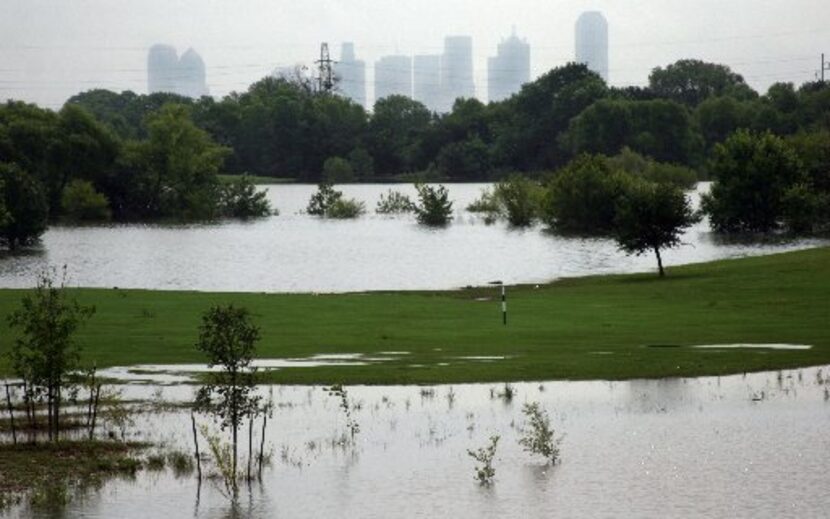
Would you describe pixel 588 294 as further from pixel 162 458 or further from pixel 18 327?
pixel 162 458

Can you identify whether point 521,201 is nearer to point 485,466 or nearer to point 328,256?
point 328,256

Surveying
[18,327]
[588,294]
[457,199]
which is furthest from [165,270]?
[457,199]

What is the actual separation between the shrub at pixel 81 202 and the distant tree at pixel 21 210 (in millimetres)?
34480

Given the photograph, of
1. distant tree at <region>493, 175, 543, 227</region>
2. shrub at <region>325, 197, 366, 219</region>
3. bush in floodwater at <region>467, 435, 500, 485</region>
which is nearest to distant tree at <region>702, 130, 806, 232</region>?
distant tree at <region>493, 175, 543, 227</region>

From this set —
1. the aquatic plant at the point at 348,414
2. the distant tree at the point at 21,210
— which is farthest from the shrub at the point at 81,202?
the aquatic plant at the point at 348,414

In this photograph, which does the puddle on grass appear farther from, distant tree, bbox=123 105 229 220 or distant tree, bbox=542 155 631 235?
distant tree, bbox=123 105 229 220

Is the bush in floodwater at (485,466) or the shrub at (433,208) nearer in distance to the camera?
the bush in floodwater at (485,466)

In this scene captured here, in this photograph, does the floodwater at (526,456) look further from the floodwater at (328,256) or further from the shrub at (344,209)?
the shrub at (344,209)

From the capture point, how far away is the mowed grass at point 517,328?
36219 millimetres

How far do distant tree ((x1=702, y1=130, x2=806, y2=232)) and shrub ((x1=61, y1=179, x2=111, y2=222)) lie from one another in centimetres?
6552

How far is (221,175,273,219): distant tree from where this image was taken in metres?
166

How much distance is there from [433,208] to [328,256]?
46311mm

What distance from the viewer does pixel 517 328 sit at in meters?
44.4

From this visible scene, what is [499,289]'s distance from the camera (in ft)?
215
